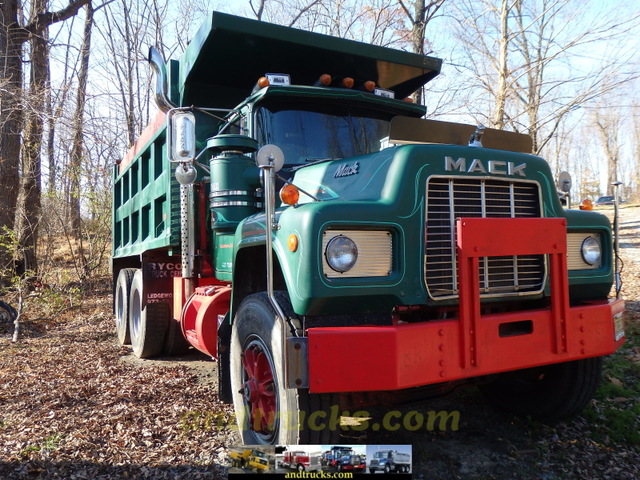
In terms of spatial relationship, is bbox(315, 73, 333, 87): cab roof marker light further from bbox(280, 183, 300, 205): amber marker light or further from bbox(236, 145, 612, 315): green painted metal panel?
bbox(280, 183, 300, 205): amber marker light

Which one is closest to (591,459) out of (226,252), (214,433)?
(214,433)

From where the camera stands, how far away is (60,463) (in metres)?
3.31

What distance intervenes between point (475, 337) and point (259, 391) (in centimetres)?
132

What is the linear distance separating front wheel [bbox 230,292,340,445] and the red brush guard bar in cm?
27

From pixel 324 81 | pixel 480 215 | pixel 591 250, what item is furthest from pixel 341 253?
pixel 324 81

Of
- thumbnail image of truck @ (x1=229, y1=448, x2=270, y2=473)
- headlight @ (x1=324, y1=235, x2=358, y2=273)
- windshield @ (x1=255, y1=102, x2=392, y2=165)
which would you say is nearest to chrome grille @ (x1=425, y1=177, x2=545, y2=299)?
headlight @ (x1=324, y1=235, x2=358, y2=273)

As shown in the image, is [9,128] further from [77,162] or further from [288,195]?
[288,195]

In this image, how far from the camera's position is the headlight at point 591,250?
3.49 m

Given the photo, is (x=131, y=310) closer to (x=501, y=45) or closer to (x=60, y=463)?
(x=60, y=463)

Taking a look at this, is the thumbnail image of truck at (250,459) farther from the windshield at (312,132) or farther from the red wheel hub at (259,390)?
the windshield at (312,132)

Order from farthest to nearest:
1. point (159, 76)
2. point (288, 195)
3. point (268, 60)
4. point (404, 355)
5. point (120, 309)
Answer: point (120, 309) → point (268, 60) → point (159, 76) → point (288, 195) → point (404, 355)

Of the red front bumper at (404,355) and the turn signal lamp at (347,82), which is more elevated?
the turn signal lamp at (347,82)

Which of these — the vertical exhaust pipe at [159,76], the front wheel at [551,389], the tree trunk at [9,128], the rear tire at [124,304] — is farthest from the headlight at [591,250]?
the tree trunk at [9,128]

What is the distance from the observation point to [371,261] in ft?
9.03
